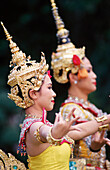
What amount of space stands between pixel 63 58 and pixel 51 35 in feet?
5.54

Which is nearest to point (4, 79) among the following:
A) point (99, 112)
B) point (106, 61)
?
point (99, 112)

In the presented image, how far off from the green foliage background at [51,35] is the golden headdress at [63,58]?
0.16m

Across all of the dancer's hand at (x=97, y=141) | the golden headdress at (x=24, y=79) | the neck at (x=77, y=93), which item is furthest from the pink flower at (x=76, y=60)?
the golden headdress at (x=24, y=79)

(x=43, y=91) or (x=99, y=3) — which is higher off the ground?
(x=99, y=3)

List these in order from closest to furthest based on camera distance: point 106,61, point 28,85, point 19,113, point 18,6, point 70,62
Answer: point 28,85 → point 19,113 → point 70,62 → point 18,6 → point 106,61

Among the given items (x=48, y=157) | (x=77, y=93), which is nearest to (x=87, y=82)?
(x=77, y=93)

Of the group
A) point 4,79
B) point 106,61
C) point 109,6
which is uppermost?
point 109,6

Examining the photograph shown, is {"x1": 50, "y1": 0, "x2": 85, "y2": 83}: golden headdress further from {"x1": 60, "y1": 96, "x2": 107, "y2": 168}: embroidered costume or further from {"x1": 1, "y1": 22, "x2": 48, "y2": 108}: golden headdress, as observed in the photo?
{"x1": 1, "y1": 22, "x2": 48, "y2": 108}: golden headdress

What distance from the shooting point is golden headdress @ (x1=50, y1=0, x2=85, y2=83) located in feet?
19.5

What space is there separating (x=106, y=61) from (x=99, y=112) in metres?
2.92

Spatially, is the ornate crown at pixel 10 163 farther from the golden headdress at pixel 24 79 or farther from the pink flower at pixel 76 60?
the pink flower at pixel 76 60

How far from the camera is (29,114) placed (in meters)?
4.52

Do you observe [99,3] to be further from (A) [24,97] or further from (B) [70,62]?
(A) [24,97]

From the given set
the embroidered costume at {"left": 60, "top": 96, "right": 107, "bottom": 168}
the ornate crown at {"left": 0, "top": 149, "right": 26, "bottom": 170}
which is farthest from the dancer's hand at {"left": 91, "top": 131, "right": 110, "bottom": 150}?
the ornate crown at {"left": 0, "top": 149, "right": 26, "bottom": 170}
